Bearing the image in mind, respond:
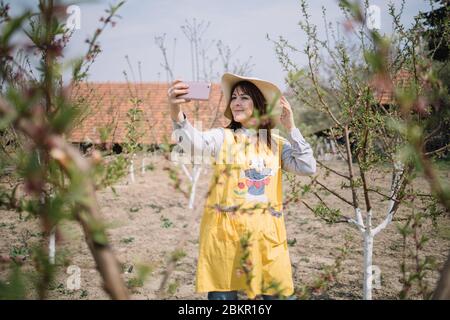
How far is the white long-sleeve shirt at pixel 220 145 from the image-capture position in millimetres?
1992

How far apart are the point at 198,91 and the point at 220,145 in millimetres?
589

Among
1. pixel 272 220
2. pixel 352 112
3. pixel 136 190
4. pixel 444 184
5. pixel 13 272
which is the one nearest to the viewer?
pixel 13 272

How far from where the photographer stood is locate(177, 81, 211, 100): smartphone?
5.65 ft

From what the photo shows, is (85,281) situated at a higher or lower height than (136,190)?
lower

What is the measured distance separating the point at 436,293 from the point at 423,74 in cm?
56

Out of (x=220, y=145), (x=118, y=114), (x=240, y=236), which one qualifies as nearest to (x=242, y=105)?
(x=220, y=145)

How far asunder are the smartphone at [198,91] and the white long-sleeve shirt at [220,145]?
0.26m

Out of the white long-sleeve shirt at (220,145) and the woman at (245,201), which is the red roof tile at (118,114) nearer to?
the white long-sleeve shirt at (220,145)

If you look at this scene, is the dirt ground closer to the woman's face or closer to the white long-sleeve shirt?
the white long-sleeve shirt

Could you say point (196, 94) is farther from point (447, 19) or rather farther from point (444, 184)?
point (447, 19)

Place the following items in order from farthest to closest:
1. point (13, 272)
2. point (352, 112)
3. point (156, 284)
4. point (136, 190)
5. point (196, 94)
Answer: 1. point (136, 190)
2. point (156, 284)
3. point (352, 112)
4. point (196, 94)
5. point (13, 272)

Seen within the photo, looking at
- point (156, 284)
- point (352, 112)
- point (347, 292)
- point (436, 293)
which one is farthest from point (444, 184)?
point (156, 284)

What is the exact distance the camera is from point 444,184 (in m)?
0.97

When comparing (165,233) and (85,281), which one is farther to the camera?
(165,233)
